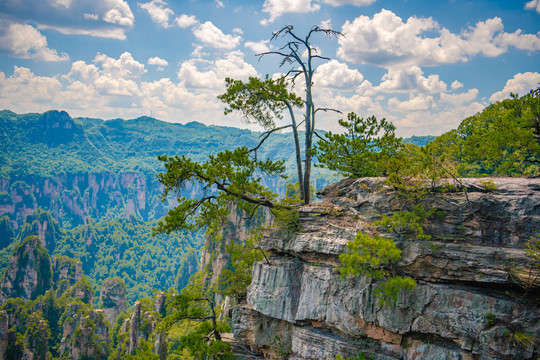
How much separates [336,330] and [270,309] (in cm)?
268

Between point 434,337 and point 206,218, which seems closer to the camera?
point 434,337

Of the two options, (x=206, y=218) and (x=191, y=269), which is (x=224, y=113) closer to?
(x=206, y=218)

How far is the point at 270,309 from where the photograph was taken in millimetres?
13422

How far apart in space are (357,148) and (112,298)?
84.6 m

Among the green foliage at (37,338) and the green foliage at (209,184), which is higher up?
the green foliage at (209,184)

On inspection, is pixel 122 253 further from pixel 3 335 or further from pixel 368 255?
pixel 368 255

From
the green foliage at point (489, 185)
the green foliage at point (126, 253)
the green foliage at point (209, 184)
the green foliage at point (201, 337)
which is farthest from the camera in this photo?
the green foliage at point (126, 253)

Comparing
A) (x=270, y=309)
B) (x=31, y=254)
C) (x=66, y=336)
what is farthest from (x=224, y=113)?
Answer: (x=31, y=254)

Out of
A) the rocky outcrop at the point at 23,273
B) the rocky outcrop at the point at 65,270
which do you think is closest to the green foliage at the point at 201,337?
the rocky outcrop at the point at 23,273

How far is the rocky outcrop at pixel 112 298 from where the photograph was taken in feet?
266

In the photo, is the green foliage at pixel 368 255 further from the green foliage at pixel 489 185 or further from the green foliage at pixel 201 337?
the green foliage at pixel 201 337

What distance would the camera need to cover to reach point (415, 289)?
11.0 m

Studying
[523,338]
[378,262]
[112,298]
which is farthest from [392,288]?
[112,298]

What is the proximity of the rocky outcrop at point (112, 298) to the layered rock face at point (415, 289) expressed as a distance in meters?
78.8
